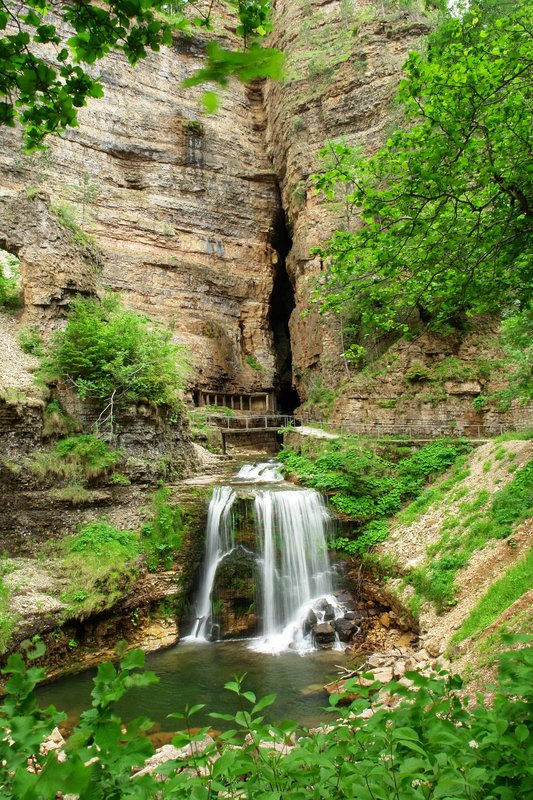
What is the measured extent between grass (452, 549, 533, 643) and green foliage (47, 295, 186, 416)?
31.6ft

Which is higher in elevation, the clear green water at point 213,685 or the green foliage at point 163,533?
the green foliage at point 163,533

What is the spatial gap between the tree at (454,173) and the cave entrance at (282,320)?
26.8 meters

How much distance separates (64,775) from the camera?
3.57 ft

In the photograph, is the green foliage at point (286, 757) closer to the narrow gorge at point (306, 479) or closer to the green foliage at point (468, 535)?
the narrow gorge at point (306, 479)

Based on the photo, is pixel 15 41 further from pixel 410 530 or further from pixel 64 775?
pixel 410 530

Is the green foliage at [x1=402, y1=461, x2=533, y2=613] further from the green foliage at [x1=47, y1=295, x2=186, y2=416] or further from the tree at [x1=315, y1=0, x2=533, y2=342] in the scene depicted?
the green foliage at [x1=47, y1=295, x2=186, y2=416]

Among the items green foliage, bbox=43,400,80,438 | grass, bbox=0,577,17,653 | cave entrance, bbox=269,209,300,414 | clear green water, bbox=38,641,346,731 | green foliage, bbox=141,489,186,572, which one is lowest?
clear green water, bbox=38,641,346,731

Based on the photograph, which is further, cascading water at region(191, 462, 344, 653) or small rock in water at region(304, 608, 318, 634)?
cascading water at region(191, 462, 344, 653)

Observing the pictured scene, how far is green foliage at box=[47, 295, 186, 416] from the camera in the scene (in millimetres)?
12023

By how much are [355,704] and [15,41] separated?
3.72 m

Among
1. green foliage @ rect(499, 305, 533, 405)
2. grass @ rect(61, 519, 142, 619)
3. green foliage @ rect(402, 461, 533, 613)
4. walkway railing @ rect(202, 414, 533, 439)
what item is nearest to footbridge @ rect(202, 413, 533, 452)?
walkway railing @ rect(202, 414, 533, 439)

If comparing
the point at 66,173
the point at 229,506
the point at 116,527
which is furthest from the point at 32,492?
the point at 66,173

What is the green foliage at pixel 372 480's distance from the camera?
1239 cm

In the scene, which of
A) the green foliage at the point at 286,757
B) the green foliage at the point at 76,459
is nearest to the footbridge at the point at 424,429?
the green foliage at the point at 76,459
